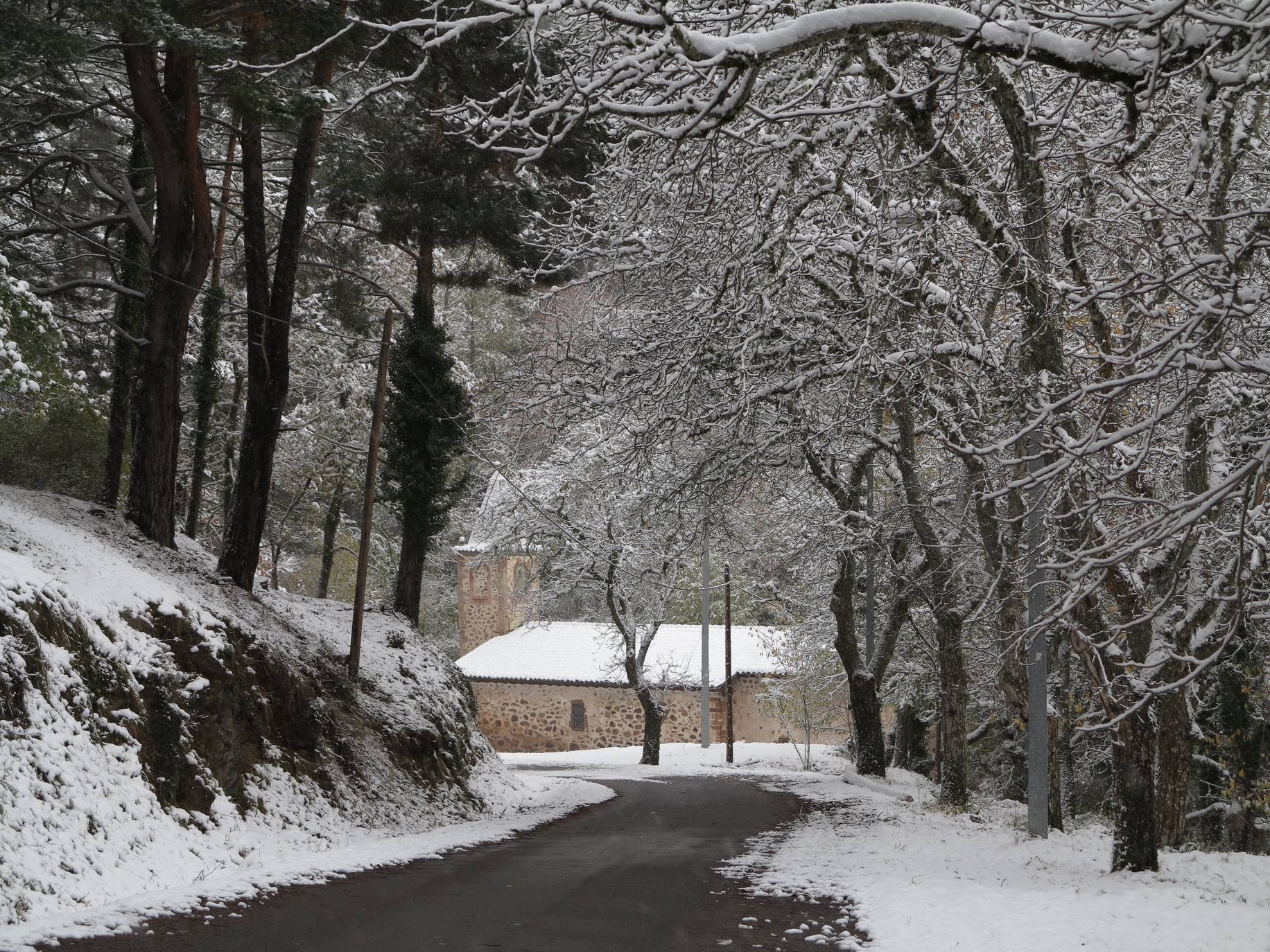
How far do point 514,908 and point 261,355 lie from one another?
1019cm

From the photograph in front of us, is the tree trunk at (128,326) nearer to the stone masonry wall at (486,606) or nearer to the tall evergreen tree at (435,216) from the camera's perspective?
the tall evergreen tree at (435,216)

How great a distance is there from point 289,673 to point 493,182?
24.1 feet

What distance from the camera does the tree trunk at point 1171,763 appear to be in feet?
34.9

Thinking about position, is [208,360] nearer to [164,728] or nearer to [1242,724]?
[164,728]

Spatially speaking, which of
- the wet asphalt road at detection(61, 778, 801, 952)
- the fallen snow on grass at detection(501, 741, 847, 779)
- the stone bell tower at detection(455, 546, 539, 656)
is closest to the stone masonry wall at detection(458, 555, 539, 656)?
the stone bell tower at detection(455, 546, 539, 656)

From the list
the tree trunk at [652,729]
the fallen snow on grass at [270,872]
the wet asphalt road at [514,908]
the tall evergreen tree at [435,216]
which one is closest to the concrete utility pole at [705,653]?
the tree trunk at [652,729]

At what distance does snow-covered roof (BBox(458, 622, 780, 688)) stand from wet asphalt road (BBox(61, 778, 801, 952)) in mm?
24711

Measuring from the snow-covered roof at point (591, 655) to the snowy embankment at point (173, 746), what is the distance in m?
20.8

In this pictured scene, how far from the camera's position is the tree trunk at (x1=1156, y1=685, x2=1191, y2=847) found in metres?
10.6

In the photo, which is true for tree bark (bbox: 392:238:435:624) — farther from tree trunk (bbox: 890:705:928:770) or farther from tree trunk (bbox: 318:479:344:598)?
tree trunk (bbox: 890:705:928:770)

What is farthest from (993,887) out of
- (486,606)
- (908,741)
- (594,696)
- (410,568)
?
(486,606)

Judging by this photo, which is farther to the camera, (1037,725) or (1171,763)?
(1171,763)

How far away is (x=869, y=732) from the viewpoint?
21781mm

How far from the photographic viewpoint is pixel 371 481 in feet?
54.1
